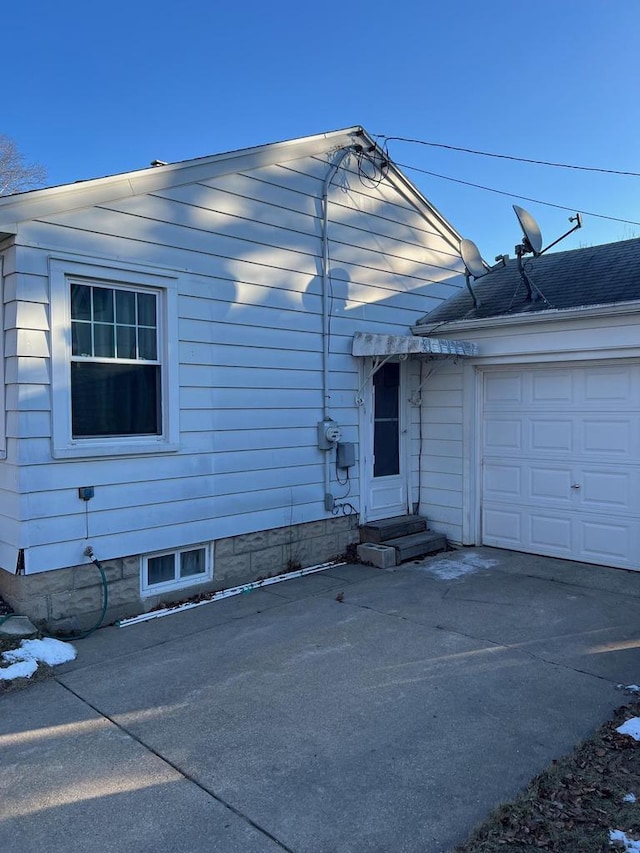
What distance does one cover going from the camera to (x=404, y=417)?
27.2 feet

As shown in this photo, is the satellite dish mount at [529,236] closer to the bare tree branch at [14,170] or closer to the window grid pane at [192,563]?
the window grid pane at [192,563]

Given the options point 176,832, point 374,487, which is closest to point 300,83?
point 374,487

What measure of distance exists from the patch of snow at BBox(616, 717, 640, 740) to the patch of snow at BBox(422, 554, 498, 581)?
311cm

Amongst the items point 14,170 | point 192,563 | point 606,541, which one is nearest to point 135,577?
point 192,563

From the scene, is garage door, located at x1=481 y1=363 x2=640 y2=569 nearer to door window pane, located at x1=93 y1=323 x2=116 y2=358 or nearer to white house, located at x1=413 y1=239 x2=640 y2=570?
white house, located at x1=413 y1=239 x2=640 y2=570

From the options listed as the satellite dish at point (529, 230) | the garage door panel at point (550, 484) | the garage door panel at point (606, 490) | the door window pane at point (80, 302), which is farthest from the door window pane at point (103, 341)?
the satellite dish at point (529, 230)

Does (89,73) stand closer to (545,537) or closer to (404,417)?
(404,417)

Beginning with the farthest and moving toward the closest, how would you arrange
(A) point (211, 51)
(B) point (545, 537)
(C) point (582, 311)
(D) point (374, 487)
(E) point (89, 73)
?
(E) point (89, 73)
(A) point (211, 51)
(D) point (374, 487)
(B) point (545, 537)
(C) point (582, 311)

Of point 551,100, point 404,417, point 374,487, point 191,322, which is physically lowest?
point 374,487

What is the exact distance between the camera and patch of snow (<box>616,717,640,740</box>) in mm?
3312

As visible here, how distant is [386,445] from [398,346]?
5.16 feet

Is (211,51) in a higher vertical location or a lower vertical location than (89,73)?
lower

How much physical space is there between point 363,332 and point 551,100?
6058 millimetres

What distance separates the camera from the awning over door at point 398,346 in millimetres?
7055
